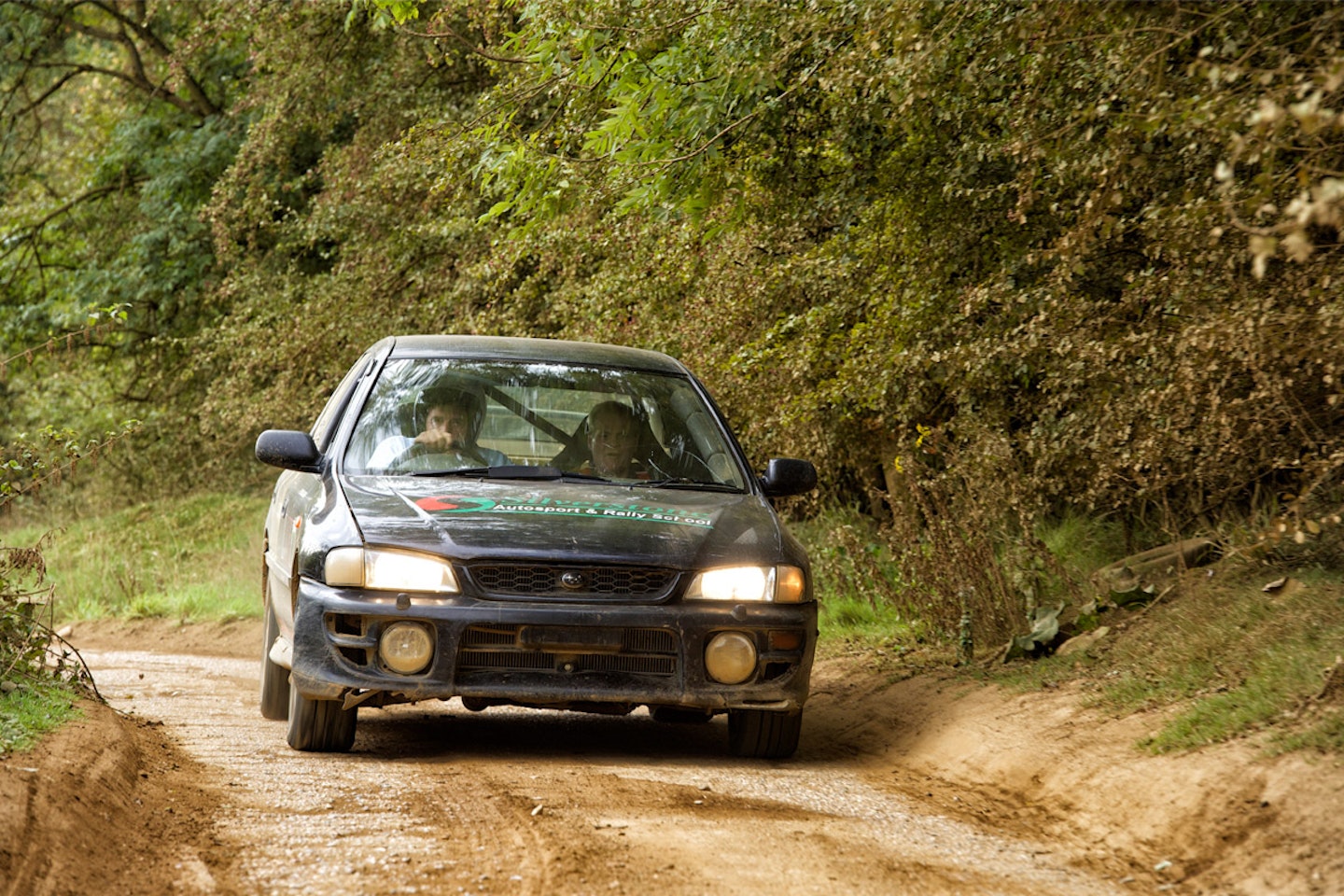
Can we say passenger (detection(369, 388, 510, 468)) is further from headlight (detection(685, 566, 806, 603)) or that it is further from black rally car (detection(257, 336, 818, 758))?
headlight (detection(685, 566, 806, 603))

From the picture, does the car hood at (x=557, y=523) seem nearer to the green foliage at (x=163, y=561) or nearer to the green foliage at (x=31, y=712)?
the green foliage at (x=31, y=712)

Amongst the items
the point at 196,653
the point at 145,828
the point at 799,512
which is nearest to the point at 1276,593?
the point at 145,828

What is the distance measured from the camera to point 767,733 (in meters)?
6.74

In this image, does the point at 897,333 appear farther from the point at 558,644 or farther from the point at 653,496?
the point at 558,644

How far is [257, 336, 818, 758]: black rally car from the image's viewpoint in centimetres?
607

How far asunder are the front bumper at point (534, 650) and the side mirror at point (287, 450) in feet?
2.56

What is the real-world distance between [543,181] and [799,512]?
563 cm

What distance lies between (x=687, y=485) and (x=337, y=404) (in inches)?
68.5

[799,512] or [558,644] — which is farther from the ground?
[558,644]

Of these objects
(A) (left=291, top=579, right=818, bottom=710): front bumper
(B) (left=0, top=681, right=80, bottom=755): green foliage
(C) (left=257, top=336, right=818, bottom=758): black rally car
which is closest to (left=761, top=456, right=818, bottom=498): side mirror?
(C) (left=257, top=336, right=818, bottom=758): black rally car

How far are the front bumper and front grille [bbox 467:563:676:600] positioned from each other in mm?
47

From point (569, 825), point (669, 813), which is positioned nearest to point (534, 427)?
point (669, 813)

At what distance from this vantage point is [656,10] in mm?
8477

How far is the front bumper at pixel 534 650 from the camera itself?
19.9 feet
